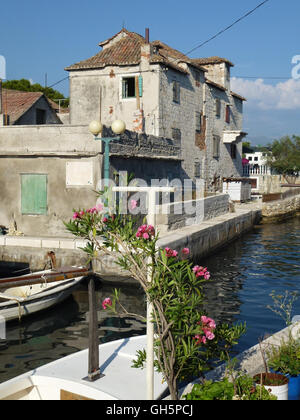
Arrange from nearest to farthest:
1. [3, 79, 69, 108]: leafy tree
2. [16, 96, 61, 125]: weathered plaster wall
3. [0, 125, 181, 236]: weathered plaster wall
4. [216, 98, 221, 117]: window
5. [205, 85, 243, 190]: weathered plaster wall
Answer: [0, 125, 181, 236]: weathered plaster wall → [16, 96, 61, 125]: weathered plaster wall → [205, 85, 243, 190]: weathered plaster wall → [216, 98, 221, 117]: window → [3, 79, 69, 108]: leafy tree

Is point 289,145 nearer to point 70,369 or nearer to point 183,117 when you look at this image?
point 183,117

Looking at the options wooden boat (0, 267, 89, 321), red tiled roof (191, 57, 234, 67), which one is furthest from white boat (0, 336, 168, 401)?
red tiled roof (191, 57, 234, 67)

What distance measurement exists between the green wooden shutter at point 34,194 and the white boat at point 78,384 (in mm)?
12964

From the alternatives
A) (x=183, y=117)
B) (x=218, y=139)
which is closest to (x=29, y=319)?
(x=183, y=117)

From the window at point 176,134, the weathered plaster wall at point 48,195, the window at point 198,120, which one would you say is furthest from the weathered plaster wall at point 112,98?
the weathered plaster wall at point 48,195

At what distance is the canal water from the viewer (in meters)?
10.4

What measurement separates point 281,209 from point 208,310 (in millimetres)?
23981

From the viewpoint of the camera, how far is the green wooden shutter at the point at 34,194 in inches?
737

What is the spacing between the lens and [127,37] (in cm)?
2959

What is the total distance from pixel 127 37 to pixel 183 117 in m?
6.19

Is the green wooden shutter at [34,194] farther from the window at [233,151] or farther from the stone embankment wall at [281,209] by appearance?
the window at [233,151]

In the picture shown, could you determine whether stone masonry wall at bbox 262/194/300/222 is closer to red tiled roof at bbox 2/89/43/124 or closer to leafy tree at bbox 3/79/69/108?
red tiled roof at bbox 2/89/43/124

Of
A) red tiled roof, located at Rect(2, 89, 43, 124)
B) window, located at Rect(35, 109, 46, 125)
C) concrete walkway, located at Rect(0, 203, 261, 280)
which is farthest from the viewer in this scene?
window, located at Rect(35, 109, 46, 125)

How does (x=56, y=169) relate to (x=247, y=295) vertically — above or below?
above
